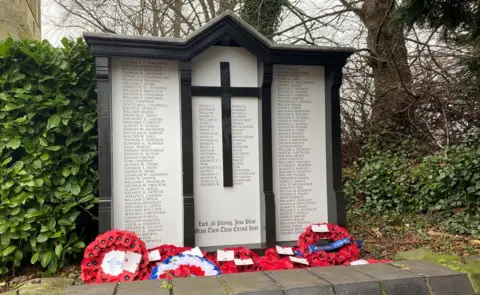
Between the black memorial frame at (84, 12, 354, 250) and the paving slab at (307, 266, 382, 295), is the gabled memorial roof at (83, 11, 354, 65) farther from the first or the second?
the paving slab at (307, 266, 382, 295)

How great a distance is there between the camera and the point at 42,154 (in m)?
3.42

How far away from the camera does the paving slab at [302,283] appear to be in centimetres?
186

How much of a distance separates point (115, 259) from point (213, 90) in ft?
6.30

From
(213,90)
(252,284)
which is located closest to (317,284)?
(252,284)

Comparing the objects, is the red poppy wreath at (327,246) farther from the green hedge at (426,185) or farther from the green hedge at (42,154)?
the green hedge at (42,154)

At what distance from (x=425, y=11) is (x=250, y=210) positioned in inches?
118

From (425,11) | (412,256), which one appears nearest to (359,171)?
(425,11)

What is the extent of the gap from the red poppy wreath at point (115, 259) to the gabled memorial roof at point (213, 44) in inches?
69.3

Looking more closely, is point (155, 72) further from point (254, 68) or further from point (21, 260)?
point (21, 260)

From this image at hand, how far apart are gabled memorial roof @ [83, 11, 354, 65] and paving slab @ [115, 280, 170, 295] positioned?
236 cm

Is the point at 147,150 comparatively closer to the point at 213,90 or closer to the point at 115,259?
the point at 213,90

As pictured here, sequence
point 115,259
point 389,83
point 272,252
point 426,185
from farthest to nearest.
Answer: point 389,83, point 426,185, point 272,252, point 115,259

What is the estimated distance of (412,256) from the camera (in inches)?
114

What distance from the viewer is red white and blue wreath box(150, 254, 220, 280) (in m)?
2.76
